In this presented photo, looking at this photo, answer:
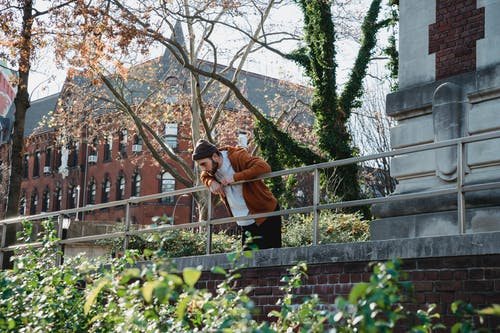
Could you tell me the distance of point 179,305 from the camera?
14.1 ft

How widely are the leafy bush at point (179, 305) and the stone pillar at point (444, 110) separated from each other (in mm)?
1820

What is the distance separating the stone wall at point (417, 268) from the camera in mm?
6730

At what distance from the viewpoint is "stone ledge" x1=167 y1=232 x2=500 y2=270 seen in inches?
266

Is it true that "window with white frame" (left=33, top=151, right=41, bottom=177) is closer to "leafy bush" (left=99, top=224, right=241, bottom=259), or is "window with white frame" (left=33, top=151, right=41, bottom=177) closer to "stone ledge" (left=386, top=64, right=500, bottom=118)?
"leafy bush" (left=99, top=224, right=241, bottom=259)

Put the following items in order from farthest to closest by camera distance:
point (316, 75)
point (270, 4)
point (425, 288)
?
point (270, 4), point (316, 75), point (425, 288)

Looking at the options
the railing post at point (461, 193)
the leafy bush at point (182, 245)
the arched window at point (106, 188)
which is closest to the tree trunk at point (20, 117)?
the leafy bush at point (182, 245)

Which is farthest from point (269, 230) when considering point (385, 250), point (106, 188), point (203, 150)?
point (106, 188)

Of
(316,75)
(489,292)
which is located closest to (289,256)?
(489,292)

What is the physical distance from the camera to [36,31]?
57.7ft

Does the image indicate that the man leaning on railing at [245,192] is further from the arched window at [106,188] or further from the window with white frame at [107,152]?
the window with white frame at [107,152]

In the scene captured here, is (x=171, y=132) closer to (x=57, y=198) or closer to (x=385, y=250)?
(x=57, y=198)

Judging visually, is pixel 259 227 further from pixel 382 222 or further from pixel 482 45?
pixel 482 45

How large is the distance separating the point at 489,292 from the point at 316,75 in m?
17.4

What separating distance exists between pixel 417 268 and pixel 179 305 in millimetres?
3399
